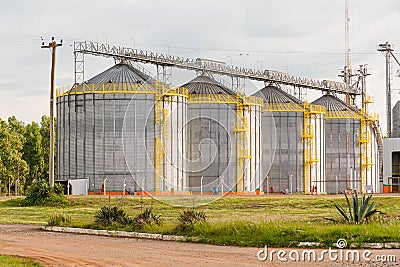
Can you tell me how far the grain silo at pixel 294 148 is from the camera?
3068 inches

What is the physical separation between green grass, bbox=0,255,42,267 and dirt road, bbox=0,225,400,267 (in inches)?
11.7

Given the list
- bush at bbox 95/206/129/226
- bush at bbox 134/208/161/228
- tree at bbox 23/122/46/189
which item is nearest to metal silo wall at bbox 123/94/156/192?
bush at bbox 95/206/129/226

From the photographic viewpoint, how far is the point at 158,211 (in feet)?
135

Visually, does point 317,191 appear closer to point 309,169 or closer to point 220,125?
point 309,169

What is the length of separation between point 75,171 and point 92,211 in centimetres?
2174

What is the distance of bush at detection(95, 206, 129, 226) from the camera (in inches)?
1130

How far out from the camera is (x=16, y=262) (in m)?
19.6

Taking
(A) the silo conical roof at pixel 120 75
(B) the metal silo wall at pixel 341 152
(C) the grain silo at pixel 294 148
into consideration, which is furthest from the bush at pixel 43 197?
(B) the metal silo wall at pixel 341 152

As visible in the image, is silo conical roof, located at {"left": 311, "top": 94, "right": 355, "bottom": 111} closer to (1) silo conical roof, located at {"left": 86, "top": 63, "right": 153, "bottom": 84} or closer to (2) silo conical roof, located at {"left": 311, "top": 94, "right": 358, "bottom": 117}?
(2) silo conical roof, located at {"left": 311, "top": 94, "right": 358, "bottom": 117}

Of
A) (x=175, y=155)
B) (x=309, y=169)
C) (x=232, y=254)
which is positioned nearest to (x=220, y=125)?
(x=175, y=155)

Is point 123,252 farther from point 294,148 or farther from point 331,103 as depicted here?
point 331,103

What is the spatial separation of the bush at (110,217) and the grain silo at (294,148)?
48.5 metres

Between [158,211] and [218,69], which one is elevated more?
[218,69]

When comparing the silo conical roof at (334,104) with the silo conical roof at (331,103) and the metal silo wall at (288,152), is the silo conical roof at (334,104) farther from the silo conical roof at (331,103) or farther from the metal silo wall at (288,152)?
the metal silo wall at (288,152)
